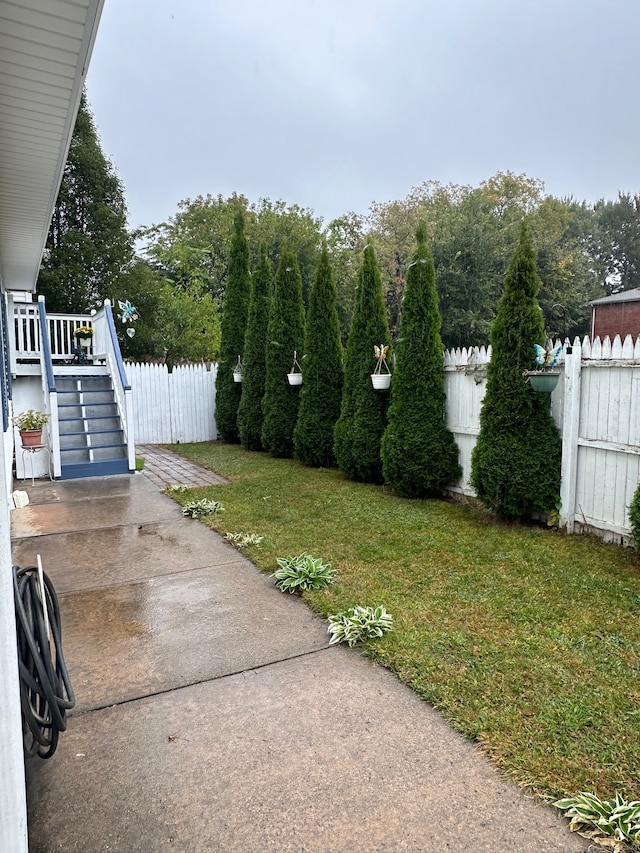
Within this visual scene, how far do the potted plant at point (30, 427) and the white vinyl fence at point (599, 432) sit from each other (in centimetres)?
589

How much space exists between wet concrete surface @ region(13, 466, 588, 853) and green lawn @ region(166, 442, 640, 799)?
0.62 ft

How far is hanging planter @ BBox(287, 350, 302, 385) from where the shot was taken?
849 cm

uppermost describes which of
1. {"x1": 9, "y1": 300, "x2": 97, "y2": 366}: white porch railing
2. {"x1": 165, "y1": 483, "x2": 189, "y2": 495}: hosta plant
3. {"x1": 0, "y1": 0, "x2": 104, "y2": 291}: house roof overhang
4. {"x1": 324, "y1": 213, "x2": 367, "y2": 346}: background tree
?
{"x1": 324, "y1": 213, "x2": 367, "y2": 346}: background tree

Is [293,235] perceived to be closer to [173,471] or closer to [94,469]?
[173,471]

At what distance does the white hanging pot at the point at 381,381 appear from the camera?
256 inches

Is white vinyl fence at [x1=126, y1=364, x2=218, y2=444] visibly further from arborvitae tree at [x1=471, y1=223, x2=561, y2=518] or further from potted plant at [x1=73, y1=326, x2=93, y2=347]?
arborvitae tree at [x1=471, y1=223, x2=561, y2=518]

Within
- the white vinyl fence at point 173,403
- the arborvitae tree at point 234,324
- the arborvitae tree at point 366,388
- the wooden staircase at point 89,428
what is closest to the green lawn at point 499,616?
the arborvitae tree at point 366,388

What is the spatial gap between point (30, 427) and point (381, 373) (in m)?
4.41

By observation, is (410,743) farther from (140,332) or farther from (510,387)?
(140,332)

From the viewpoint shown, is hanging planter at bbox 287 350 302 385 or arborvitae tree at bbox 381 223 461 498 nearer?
arborvitae tree at bbox 381 223 461 498

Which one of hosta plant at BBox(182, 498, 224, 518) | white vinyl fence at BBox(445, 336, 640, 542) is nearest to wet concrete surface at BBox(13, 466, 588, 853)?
hosta plant at BBox(182, 498, 224, 518)

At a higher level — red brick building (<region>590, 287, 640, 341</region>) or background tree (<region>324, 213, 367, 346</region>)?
background tree (<region>324, 213, 367, 346</region>)

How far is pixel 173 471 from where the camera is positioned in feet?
25.8

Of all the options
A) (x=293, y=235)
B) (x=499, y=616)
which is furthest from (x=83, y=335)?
(x=293, y=235)
